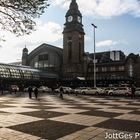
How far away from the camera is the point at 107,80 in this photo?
298 feet

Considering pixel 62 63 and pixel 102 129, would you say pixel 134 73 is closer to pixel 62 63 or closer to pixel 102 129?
pixel 62 63

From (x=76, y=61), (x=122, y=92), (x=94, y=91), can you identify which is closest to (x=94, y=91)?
(x=94, y=91)

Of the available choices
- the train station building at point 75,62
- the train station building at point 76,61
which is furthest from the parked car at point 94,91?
the train station building at point 76,61

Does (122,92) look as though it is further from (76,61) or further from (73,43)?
(73,43)

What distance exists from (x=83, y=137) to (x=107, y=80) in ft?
269

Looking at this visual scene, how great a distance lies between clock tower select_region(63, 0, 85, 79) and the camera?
354ft

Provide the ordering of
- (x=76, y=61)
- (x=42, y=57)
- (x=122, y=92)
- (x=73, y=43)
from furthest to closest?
(x=42, y=57)
(x=73, y=43)
(x=76, y=61)
(x=122, y=92)

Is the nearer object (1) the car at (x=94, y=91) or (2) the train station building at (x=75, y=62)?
(1) the car at (x=94, y=91)

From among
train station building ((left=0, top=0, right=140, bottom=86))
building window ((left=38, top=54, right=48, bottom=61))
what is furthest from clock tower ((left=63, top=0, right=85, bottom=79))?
building window ((left=38, top=54, right=48, bottom=61))

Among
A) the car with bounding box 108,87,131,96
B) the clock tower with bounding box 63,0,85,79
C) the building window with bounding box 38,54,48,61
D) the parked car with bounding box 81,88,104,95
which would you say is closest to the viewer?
the car with bounding box 108,87,131,96

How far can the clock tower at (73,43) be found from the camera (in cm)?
10775

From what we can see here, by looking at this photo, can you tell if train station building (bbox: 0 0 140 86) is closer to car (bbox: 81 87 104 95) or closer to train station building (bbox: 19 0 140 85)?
train station building (bbox: 19 0 140 85)

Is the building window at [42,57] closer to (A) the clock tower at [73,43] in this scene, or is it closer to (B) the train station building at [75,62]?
(B) the train station building at [75,62]

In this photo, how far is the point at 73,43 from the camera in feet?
356
